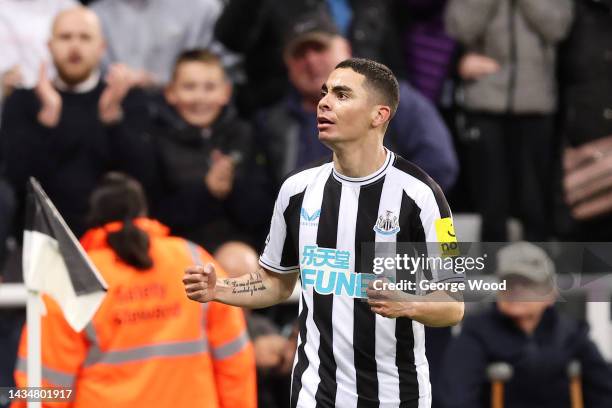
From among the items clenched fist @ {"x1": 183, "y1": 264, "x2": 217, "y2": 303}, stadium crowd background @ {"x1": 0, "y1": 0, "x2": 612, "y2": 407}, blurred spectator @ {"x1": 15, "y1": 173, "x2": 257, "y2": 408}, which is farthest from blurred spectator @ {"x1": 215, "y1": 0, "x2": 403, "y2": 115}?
clenched fist @ {"x1": 183, "y1": 264, "x2": 217, "y2": 303}

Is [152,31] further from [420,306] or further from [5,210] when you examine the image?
[420,306]

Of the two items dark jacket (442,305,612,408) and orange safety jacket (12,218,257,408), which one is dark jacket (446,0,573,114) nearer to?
dark jacket (442,305,612,408)

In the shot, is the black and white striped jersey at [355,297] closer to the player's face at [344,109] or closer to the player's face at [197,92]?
the player's face at [344,109]

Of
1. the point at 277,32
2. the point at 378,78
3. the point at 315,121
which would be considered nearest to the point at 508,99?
the point at 315,121

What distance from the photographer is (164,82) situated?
28.0 feet

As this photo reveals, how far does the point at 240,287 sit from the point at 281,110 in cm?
336

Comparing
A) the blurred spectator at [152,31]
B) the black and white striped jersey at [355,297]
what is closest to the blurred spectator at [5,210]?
the blurred spectator at [152,31]

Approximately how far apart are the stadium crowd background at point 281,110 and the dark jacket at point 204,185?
0.03 ft

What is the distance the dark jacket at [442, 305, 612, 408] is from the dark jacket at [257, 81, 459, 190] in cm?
94

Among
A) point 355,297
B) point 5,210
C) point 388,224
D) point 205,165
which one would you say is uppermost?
point 205,165

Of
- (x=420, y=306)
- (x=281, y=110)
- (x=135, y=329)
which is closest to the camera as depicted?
(x=420, y=306)

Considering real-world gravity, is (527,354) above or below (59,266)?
below

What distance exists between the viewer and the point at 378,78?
5.02 meters

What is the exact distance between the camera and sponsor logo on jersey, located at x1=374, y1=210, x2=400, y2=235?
196 inches
